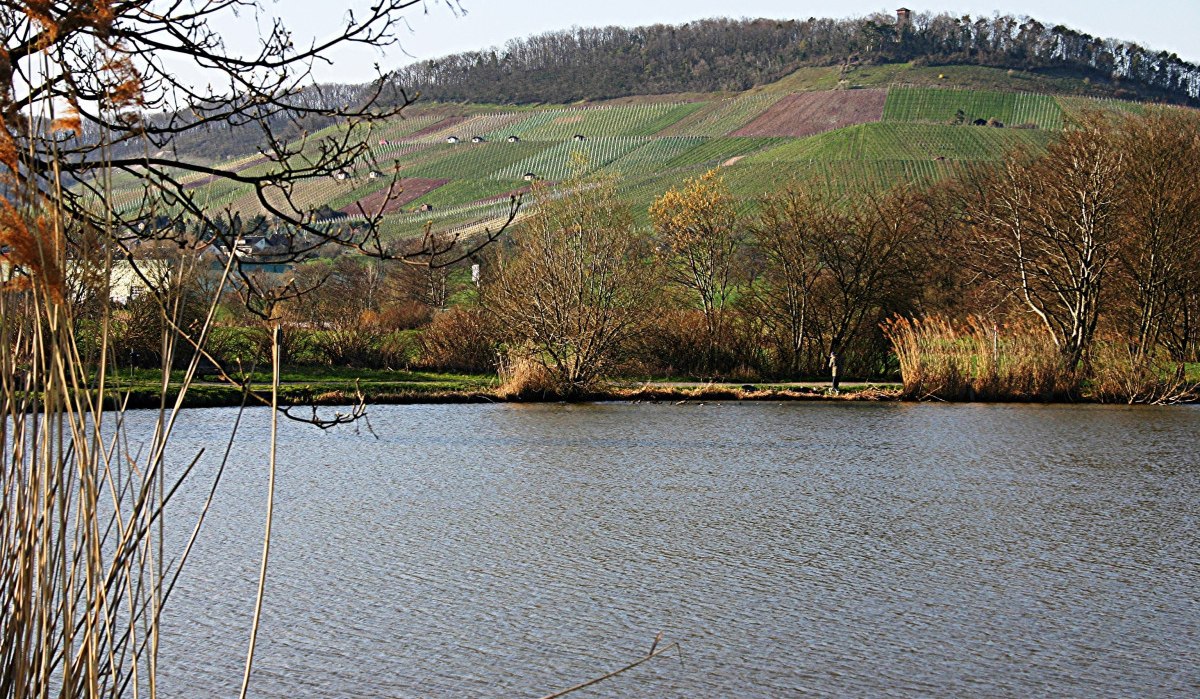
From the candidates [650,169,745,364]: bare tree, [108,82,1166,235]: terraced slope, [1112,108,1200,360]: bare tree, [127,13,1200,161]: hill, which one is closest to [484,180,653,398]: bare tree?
[1112,108,1200,360]: bare tree

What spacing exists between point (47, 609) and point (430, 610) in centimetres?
413

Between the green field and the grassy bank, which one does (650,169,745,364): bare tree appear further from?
the green field

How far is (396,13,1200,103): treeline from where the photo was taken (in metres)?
119


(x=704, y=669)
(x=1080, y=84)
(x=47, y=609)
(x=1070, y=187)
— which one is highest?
(x=1080, y=84)

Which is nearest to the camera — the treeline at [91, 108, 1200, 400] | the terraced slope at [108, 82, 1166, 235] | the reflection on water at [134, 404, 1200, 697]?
the reflection on water at [134, 404, 1200, 697]

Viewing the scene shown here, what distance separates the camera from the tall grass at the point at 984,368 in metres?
21.5

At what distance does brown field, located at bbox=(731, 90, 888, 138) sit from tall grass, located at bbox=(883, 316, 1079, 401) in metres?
58.8

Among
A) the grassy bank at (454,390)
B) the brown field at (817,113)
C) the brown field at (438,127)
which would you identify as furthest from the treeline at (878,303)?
the brown field at (438,127)

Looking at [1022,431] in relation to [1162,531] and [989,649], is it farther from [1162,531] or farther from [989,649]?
[989,649]

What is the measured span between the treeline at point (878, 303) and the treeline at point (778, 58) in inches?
3611

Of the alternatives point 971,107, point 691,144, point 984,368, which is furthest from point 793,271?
point 971,107

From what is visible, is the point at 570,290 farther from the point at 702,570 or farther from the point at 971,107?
the point at 971,107

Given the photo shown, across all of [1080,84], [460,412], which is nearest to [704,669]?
[460,412]

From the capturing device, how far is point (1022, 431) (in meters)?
17.0
